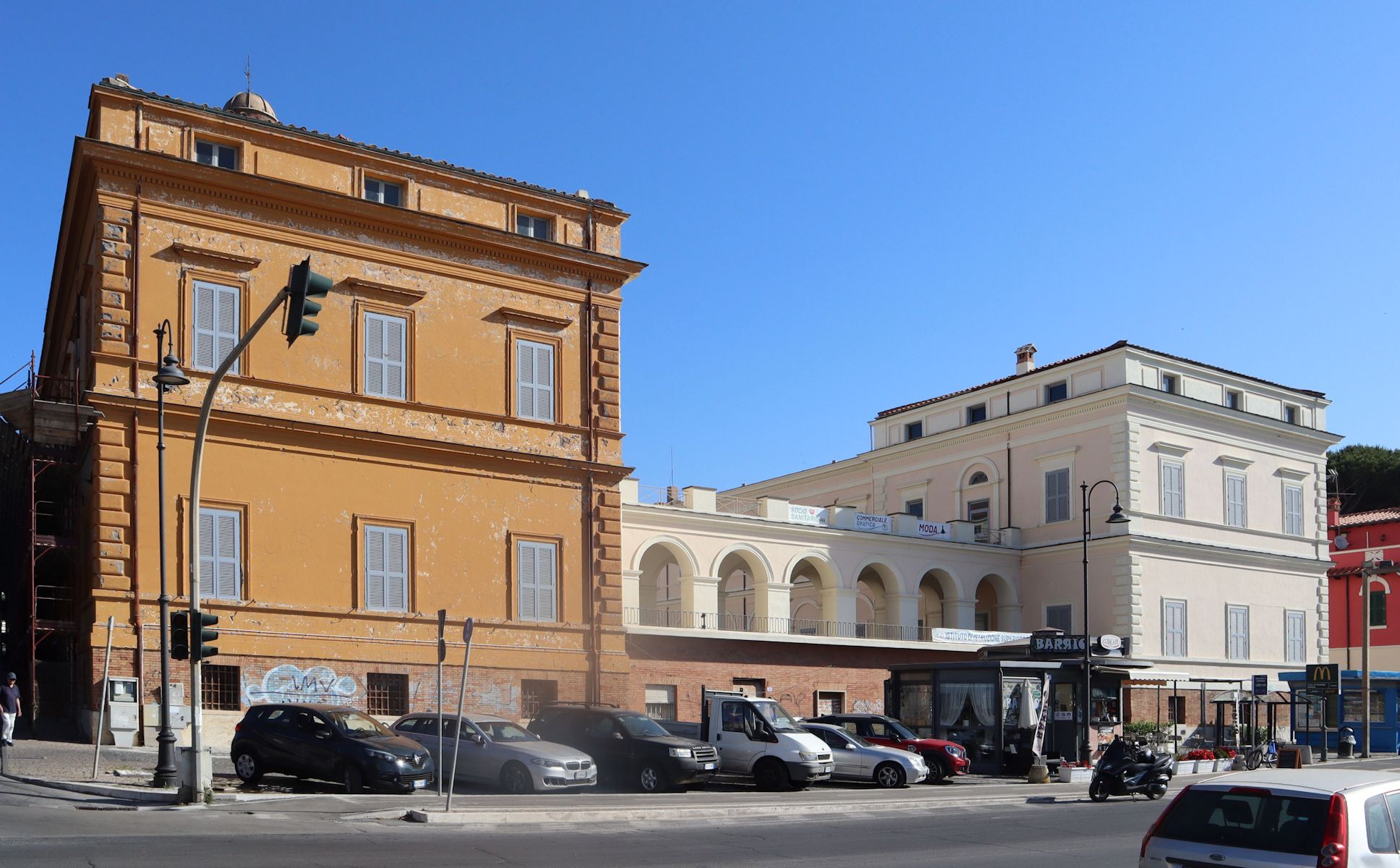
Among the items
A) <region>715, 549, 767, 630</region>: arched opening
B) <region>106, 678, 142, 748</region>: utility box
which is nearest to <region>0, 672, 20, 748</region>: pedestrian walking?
<region>106, 678, 142, 748</region>: utility box

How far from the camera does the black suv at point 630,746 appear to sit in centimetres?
2328

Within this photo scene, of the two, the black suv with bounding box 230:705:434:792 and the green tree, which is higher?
the green tree

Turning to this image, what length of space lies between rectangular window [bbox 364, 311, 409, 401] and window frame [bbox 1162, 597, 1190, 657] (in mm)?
29848

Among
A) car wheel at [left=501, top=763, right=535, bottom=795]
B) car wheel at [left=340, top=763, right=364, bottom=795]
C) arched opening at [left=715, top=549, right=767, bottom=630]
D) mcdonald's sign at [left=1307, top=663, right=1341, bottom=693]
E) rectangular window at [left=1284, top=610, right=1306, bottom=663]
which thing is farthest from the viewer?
rectangular window at [left=1284, top=610, right=1306, bottom=663]

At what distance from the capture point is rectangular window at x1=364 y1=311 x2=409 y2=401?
28.9 m

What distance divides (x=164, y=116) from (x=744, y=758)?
16.9m

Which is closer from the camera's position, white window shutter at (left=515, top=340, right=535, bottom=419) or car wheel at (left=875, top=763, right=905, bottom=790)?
car wheel at (left=875, top=763, right=905, bottom=790)

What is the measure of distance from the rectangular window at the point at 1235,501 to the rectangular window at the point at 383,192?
3383cm

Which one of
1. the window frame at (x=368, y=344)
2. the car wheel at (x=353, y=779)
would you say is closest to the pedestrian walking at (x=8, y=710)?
the car wheel at (x=353, y=779)

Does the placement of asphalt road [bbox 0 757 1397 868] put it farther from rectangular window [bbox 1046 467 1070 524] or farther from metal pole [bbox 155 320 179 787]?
rectangular window [bbox 1046 467 1070 524]

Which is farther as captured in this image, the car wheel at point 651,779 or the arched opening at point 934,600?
the arched opening at point 934,600

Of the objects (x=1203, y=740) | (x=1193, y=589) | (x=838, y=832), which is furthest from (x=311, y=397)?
(x=1193, y=589)

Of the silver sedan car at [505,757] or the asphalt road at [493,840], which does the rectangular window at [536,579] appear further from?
the asphalt road at [493,840]

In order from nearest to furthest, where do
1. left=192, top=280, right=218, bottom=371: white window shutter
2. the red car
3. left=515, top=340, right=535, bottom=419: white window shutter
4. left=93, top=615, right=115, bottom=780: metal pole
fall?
left=93, top=615, right=115, bottom=780: metal pole < left=192, top=280, right=218, bottom=371: white window shutter < the red car < left=515, top=340, right=535, bottom=419: white window shutter
